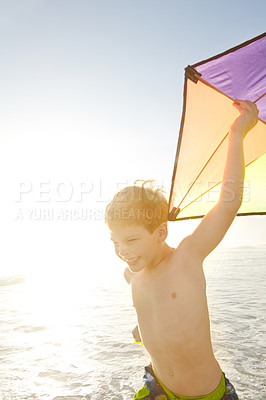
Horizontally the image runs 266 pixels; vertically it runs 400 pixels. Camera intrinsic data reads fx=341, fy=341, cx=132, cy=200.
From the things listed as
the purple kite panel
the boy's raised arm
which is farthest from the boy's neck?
the purple kite panel

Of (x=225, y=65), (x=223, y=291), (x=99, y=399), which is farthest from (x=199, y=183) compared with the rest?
(x=223, y=291)

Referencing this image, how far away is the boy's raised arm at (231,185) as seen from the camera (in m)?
1.66

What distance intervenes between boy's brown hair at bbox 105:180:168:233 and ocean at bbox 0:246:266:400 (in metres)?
2.21

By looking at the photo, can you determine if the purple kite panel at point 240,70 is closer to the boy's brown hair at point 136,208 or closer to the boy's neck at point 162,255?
the boy's brown hair at point 136,208

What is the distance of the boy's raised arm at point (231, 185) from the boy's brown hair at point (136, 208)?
281 mm

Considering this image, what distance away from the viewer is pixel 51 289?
9977mm

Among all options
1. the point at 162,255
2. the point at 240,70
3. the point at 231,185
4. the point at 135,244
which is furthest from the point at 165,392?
the point at 240,70

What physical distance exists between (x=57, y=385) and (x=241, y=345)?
240 centimetres

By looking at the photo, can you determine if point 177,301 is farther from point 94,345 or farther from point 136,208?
point 94,345

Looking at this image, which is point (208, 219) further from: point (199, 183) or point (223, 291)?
point (223, 291)

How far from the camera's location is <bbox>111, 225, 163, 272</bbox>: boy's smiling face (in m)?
1.89

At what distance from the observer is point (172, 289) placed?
77.0 inches

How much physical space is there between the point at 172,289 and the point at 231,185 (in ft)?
2.30

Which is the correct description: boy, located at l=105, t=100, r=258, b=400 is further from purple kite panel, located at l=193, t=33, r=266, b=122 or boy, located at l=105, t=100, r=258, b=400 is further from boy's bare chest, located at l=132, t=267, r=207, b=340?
purple kite panel, located at l=193, t=33, r=266, b=122
